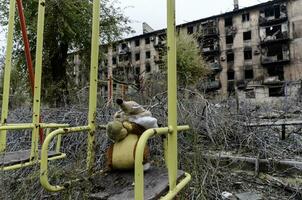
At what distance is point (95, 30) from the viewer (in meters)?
1.93

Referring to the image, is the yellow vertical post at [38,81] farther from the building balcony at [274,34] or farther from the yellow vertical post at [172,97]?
the building balcony at [274,34]

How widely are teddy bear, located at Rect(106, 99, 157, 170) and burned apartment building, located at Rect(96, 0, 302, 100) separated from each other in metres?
25.0

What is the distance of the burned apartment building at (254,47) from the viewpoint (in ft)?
92.1

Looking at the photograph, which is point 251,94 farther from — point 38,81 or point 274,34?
point 38,81

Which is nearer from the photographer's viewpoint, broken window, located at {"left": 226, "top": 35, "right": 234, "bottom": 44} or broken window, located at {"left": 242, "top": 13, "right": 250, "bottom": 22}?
broken window, located at {"left": 242, "top": 13, "right": 250, "bottom": 22}

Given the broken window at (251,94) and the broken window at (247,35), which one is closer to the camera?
the broken window at (251,94)

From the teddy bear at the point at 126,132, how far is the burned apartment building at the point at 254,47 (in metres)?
25.0

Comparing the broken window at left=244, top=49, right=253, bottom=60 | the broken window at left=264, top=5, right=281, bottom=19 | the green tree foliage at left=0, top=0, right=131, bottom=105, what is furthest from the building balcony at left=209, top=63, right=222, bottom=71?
the green tree foliage at left=0, top=0, right=131, bottom=105

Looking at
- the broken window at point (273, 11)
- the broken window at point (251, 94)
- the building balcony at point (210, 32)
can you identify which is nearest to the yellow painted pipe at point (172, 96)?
the broken window at point (251, 94)

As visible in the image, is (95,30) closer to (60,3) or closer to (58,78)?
(60,3)

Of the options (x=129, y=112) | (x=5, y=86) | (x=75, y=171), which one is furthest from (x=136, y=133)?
(x=5, y=86)

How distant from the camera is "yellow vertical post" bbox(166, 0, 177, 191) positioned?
1.40 metres

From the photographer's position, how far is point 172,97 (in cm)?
143

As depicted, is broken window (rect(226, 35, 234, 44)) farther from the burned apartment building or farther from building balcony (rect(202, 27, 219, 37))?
building balcony (rect(202, 27, 219, 37))
